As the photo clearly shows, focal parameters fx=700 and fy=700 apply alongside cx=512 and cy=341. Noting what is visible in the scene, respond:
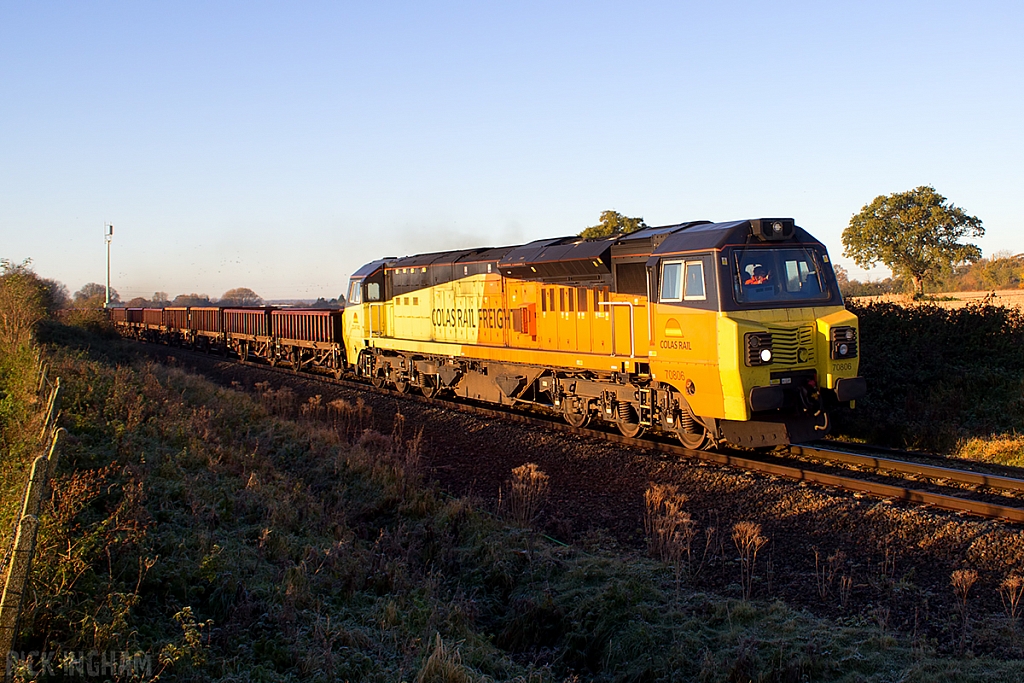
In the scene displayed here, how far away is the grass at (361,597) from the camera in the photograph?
5.44 meters

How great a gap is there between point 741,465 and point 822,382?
1.84 meters

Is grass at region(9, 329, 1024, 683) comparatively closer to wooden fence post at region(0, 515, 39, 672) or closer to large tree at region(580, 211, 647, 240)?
wooden fence post at region(0, 515, 39, 672)

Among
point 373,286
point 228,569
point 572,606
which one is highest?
point 373,286

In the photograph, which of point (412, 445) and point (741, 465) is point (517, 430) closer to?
point (412, 445)

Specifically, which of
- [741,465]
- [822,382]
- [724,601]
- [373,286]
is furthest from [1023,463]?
Answer: [373,286]

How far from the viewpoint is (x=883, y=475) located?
10.6 m

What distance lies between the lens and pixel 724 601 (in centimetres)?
676

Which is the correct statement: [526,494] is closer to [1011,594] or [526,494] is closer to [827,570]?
[827,570]

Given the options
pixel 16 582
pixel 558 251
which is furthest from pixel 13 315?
pixel 16 582

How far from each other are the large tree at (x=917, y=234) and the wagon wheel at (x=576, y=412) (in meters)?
23.0

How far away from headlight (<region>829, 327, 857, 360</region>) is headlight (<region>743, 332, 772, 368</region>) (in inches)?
44.5

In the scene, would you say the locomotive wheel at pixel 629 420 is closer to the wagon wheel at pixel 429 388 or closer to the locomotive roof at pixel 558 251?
the locomotive roof at pixel 558 251

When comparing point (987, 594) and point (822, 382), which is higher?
point (822, 382)

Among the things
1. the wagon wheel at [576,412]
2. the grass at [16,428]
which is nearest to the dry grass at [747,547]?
the wagon wheel at [576,412]
